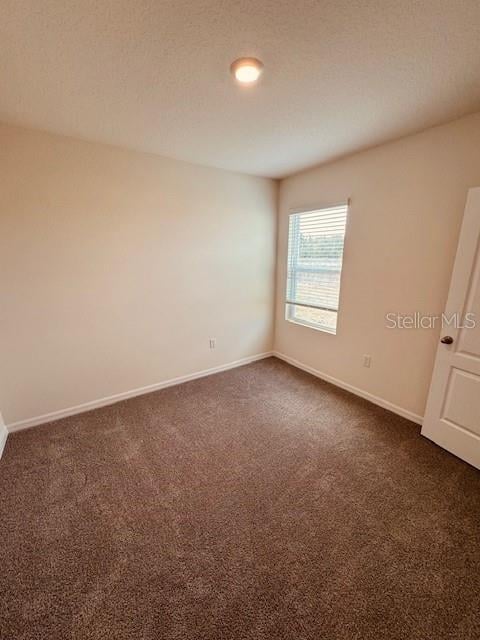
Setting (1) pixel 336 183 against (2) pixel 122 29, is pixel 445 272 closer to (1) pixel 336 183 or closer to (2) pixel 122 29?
(1) pixel 336 183

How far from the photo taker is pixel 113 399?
278cm

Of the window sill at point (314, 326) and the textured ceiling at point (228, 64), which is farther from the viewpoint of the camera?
the window sill at point (314, 326)

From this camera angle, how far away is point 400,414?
254cm

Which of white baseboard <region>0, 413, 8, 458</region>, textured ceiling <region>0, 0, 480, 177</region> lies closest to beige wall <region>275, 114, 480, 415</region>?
textured ceiling <region>0, 0, 480, 177</region>

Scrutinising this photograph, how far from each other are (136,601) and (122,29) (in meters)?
2.49

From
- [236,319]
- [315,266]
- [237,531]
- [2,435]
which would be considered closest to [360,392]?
[315,266]

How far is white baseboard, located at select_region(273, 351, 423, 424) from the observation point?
2.47 m

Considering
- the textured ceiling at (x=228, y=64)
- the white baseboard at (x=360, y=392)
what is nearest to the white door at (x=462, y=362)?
the white baseboard at (x=360, y=392)

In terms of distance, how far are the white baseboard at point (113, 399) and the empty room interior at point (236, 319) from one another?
0.02 meters

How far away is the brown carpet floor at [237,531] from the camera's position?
1.13m

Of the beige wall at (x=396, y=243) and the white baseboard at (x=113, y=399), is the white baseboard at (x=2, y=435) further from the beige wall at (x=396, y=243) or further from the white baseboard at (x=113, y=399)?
the beige wall at (x=396, y=243)

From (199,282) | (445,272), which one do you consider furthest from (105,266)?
(445,272)

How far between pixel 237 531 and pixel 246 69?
96.9 inches

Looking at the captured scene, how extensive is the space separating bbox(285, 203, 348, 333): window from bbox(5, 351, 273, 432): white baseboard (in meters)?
1.06
